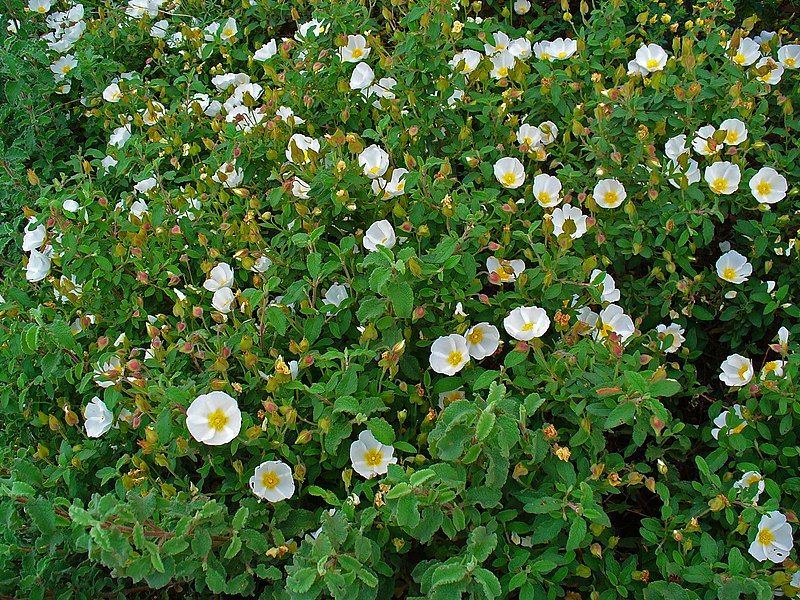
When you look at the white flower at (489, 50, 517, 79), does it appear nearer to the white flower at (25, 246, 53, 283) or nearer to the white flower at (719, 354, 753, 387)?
the white flower at (719, 354, 753, 387)

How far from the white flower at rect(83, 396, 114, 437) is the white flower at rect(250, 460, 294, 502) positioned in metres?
0.44

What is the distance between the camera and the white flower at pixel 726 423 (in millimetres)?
1764

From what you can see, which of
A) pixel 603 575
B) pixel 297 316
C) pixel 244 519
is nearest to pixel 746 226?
pixel 603 575

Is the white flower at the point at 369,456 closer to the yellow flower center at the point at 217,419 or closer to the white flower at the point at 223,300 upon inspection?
the yellow flower center at the point at 217,419

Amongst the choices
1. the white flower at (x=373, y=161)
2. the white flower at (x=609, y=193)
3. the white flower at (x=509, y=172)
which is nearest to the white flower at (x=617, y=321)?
the white flower at (x=609, y=193)

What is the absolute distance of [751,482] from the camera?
66.0 inches

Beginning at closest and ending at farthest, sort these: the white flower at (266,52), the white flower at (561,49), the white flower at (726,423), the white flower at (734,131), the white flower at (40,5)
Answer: the white flower at (726,423), the white flower at (734,131), the white flower at (561,49), the white flower at (266,52), the white flower at (40,5)

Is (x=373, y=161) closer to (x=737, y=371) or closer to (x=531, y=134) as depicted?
(x=531, y=134)

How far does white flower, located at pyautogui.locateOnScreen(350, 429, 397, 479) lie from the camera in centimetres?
167

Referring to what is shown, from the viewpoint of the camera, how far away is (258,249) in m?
2.07

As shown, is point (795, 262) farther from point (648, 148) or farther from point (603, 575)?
point (603, 575)

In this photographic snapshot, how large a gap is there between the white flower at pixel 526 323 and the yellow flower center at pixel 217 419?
658 mm

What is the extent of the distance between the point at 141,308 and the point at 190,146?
28.1 inches

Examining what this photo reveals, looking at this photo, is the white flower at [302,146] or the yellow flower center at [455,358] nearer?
the yellow flower center at [455,358]
